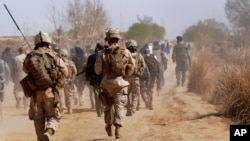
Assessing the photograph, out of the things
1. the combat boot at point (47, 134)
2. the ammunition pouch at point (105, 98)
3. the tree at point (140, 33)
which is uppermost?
the tree at point (140, 33)

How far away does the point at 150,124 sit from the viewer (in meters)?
10.5

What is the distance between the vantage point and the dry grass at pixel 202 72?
16.0 metres

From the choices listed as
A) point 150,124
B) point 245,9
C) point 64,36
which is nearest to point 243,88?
point 150,124

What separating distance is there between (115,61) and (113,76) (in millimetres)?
275

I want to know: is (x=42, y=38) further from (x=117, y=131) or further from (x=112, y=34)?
(x=117, y=131)

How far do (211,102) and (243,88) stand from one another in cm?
346

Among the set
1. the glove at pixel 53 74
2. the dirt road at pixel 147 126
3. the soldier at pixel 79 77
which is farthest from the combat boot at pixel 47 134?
the soldier at pixel 79 77

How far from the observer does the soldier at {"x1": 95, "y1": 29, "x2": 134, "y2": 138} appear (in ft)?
28.0

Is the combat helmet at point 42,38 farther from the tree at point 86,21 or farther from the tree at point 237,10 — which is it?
the tree at point 237,10

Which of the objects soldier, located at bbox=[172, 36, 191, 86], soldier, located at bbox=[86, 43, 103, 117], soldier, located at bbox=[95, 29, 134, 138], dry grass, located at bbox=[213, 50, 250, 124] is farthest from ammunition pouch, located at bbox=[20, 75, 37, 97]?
soldier, located at bbox=[172, 36, 191, 86]

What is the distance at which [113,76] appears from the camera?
8.63 meters

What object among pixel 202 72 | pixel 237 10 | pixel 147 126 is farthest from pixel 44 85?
pixel 237 10

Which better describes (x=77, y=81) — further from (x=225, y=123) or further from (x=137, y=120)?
(x=225, y=123)

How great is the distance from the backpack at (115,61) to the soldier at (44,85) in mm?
1161
